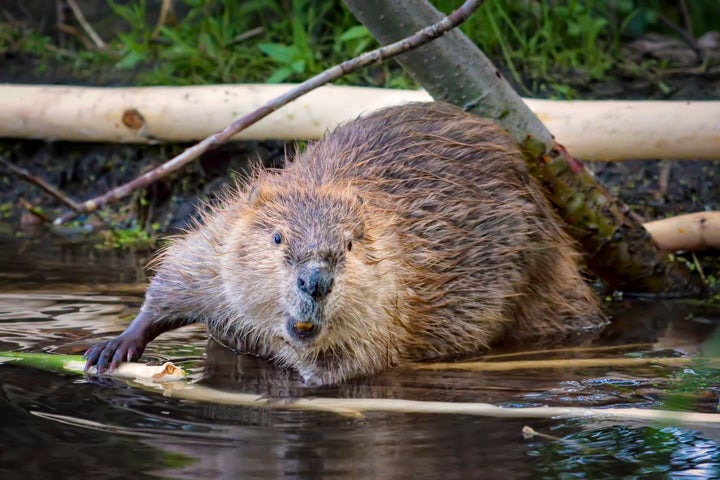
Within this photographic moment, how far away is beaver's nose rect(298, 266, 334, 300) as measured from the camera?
2836 mm

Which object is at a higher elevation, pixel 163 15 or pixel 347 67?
pixel 163 15

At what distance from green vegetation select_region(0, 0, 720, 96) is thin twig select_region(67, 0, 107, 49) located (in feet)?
0.20

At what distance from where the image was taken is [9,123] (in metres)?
4.93

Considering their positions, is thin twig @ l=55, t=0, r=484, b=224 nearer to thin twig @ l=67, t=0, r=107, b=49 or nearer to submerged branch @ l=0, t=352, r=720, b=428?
submerged branch @ l=0, t=352, r=720, b=428

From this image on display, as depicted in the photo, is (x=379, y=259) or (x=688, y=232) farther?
(x=688, y=232)

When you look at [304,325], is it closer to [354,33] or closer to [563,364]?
[563,364]

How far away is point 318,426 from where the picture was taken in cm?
258

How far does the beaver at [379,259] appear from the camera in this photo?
303 cm

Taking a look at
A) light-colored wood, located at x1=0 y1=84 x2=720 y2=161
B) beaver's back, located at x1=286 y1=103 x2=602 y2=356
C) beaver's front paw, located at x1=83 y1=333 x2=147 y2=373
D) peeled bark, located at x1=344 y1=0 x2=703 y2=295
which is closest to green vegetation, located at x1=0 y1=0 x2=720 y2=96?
light-colored wood, located at x1=0 y1=84 x2=720 y2=161

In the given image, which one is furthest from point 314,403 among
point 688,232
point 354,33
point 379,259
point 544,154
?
point 354,33

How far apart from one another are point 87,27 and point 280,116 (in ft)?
6.47

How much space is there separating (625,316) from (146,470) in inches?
86.8

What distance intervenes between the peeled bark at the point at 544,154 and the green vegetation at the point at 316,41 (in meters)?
1.12

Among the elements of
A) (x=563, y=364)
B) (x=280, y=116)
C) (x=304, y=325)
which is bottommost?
(x=563, y=364)
